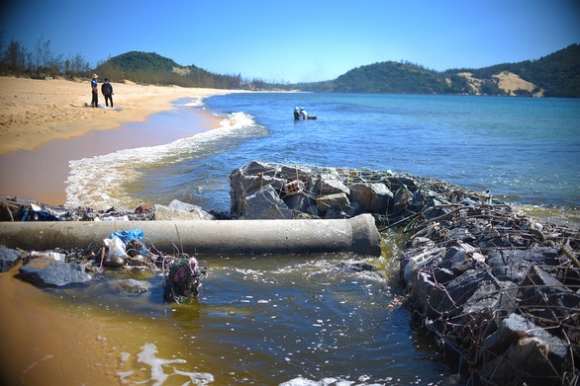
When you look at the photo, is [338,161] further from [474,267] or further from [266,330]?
[266,330]

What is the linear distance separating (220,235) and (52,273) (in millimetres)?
2245

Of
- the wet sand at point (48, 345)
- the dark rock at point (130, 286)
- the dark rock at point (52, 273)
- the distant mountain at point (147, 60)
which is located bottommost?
the wet sand at point (48, 345)

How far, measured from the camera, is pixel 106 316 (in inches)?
178

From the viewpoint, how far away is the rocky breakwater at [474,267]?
329cm

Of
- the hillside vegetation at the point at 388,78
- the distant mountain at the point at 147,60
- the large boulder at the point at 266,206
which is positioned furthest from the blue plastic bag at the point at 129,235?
the distant mountain at the point at 147,60

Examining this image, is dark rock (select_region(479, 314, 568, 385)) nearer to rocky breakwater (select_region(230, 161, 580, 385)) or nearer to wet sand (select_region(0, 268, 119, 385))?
rocky breakwater (select_region(230, 161, 580, 385))

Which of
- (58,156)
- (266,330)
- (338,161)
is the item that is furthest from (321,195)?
(58,156)

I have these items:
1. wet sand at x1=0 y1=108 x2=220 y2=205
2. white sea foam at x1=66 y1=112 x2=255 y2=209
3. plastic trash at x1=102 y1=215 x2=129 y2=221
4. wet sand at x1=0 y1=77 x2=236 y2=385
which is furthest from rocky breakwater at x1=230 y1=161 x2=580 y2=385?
wet sand at x1=0 y1=108 x2=220 y2=205

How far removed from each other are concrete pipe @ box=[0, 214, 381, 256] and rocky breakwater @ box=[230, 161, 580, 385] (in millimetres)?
887

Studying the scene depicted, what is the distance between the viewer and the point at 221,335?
4.34 metres

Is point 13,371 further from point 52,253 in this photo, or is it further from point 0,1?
point 0,1

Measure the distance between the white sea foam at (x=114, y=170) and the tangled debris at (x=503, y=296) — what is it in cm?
682

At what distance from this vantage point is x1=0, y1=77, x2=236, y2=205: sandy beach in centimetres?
971

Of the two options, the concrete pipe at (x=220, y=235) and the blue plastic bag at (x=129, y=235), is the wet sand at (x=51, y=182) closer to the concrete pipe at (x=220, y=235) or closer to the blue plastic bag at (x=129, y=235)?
the concrete pipe at (x=220, y=235)
